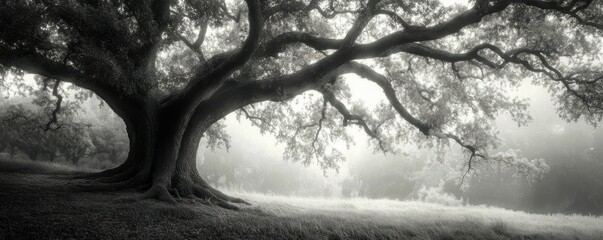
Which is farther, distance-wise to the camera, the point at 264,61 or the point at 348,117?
the point at 348,117

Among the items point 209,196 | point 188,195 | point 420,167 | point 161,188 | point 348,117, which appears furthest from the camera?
point 420,167

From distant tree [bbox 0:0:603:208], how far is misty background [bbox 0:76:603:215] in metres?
10.8

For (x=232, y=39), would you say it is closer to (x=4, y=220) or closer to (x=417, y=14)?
(x=417, y=14)

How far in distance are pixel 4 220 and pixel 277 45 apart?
7657mm

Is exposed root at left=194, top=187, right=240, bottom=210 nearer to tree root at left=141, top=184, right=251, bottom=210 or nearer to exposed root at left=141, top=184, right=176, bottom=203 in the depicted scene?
tree root at left=141, top=184, right=251, bottom=210

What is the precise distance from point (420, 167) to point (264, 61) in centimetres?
4068

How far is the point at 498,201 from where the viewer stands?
130 ft

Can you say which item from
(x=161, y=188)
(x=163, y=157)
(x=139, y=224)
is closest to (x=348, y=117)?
(x=163, y=157)

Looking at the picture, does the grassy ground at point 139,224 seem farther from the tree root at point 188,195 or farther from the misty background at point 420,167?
the misty background at point 420,167

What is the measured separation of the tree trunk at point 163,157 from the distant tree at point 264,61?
38 mm

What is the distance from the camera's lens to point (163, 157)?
10008 millimetres

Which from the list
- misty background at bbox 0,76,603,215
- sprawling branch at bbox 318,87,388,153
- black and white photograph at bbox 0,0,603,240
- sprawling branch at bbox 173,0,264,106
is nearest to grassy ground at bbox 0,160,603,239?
black and white photograph at bbox 0,0,603,240

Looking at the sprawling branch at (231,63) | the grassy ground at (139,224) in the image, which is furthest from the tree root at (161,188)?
the sprawling branch at (231,63)

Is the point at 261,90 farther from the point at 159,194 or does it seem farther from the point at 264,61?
the point at 159,194
